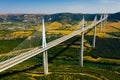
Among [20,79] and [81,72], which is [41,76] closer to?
[20,79]

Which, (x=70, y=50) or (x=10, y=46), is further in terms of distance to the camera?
(x=10, y=46)

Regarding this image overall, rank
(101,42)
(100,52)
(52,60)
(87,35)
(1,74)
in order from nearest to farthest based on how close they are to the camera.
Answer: (1,74), (52,60), (100,52), (101,42), (87,35)

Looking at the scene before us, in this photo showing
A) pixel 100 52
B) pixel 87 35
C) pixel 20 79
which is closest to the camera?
pixel 20 79

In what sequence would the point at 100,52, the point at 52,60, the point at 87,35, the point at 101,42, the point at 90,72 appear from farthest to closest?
the point at 87,35 < the point at 101,42 < the point at 100,52 < the point at 52,60 < the point at 90,72

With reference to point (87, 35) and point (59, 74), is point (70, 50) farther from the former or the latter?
point (59, 74)

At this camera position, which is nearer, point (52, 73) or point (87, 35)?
point (52, 73)

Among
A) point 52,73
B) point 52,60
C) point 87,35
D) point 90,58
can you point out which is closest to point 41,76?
point 52,73

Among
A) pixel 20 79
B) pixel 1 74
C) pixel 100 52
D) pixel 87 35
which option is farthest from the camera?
pixel 87 35

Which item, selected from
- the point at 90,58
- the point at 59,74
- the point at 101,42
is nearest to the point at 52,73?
the point at 59,74
